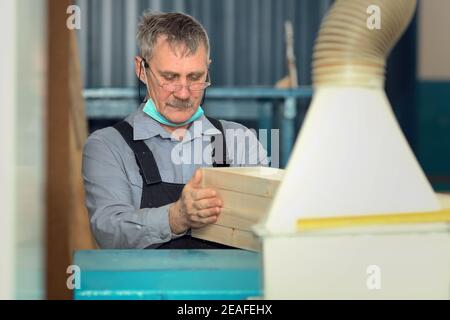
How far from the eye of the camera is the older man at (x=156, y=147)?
215 cm

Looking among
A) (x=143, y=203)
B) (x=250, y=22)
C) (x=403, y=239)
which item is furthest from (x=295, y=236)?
(x=250, y=22)

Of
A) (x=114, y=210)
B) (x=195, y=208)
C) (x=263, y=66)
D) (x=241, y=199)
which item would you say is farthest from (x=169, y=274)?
(x=263, y=66)

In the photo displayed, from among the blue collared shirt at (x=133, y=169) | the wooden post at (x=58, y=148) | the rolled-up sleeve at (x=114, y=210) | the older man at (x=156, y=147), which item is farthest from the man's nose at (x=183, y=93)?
the wooden post at (x=58, y=148)

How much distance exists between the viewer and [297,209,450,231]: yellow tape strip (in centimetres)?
112

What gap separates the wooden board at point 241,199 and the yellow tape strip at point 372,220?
38 centimetres

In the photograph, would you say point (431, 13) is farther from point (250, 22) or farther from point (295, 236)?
point (295, 236)

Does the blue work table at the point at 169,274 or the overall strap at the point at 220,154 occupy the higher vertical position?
the overall strap at the point at 220,154

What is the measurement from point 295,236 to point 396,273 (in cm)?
18

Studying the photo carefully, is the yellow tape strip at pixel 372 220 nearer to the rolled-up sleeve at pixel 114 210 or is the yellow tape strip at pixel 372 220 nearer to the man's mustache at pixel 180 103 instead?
the rolled-up sleeve at pixel 114 210

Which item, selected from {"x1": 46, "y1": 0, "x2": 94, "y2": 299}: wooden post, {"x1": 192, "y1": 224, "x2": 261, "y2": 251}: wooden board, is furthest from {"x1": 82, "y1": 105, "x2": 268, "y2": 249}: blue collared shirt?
{"x1": 46, "y1": 0, "x2": 94, "y2": 299}: wooden post

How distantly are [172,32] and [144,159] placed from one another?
376 millimetres

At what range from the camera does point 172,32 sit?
2223 millimetres
